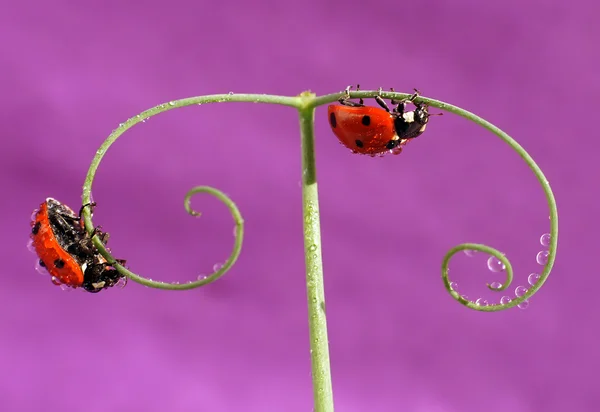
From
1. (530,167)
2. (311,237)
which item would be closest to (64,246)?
(311,237)

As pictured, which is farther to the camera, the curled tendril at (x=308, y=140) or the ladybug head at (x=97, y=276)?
the ladybug head at (x=97, y=276)

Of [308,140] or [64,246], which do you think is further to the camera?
[64,246]

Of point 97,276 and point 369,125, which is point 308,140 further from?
point 97,276

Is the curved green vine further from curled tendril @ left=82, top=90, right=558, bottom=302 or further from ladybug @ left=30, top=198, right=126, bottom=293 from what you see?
ladybug @ left=30, top=198, right=126, bottom=293

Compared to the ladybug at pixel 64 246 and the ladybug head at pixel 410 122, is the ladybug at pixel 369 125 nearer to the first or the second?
the ladybug head at pixel 410 122

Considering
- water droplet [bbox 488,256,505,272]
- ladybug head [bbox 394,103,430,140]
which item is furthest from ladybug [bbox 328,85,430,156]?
water droplet [bbox 488,256,505,272]

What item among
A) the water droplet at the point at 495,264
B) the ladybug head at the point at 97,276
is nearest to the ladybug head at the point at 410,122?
the water droplet at the point at 495,264
